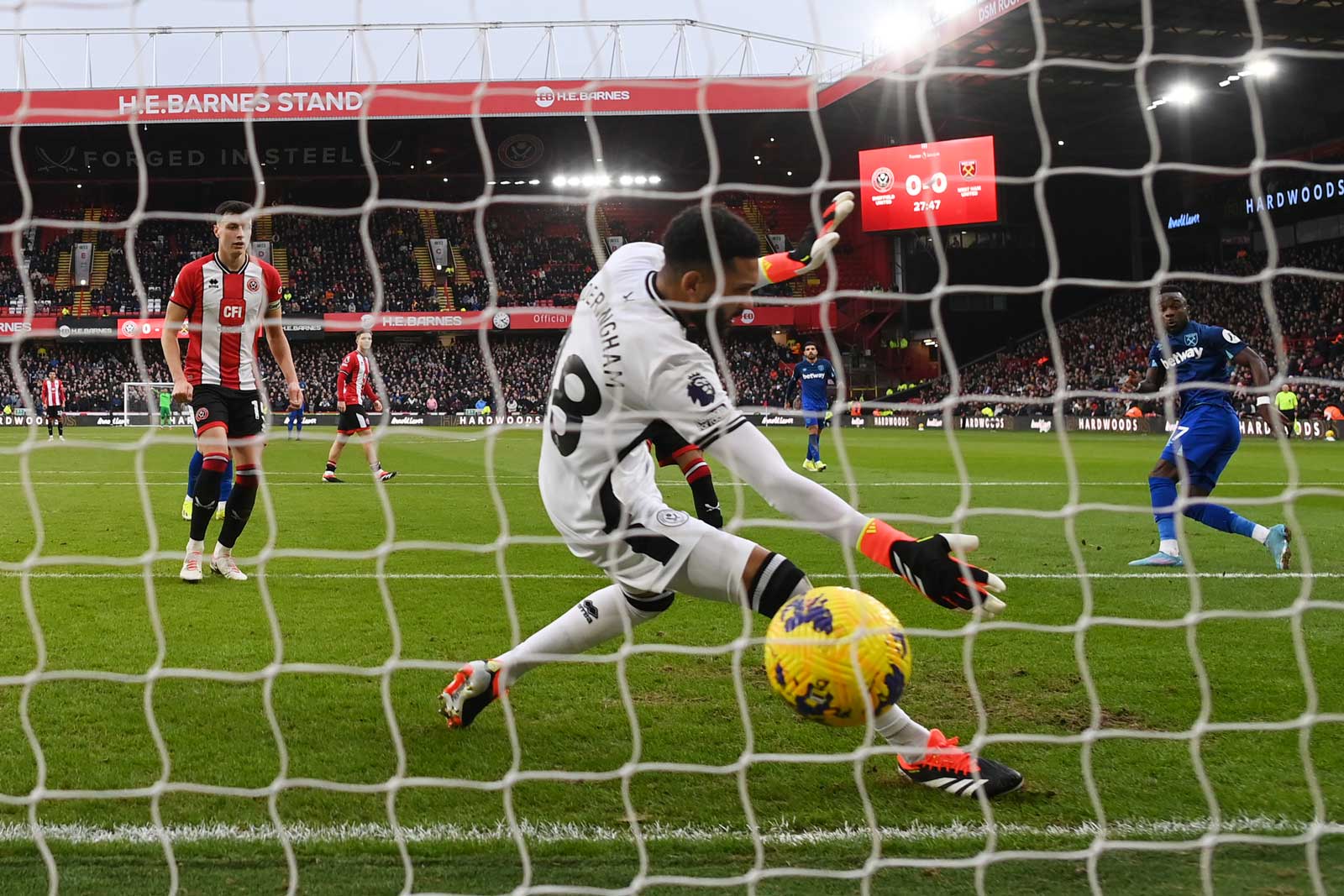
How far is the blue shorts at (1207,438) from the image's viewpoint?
22.9ft

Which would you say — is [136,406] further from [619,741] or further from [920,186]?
[619,741]

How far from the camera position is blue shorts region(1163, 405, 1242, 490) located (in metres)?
6.97

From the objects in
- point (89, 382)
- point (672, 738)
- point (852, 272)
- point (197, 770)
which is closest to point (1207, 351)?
point (672, 738)

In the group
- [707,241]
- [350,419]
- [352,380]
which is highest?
[352,380]

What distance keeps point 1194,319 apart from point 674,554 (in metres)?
30.8

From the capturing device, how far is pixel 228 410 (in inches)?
245

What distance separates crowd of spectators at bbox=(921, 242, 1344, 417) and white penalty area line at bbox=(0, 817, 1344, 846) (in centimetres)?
2283

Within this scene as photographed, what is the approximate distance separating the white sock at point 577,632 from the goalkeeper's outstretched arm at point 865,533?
705 millimetres

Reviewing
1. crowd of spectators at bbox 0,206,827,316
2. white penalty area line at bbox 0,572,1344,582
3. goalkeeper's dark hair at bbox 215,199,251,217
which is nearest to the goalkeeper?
goalkeeper's dark hair at bbox 215,199,251,217

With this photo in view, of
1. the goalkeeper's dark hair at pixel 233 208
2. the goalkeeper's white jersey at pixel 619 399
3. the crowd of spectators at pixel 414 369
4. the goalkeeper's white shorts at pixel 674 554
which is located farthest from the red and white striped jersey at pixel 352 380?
the crowd of spectators at pixel 414 369

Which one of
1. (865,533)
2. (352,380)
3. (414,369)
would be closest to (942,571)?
(865,533)

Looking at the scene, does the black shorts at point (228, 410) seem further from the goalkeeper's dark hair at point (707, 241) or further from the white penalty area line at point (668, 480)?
the white penalty area line at point (668, 480)

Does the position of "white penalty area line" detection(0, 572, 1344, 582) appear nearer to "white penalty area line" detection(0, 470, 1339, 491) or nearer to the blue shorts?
the blue shorts

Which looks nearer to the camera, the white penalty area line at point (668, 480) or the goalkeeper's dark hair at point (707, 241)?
the goalkeeper's dark hair at point (707, 241)
